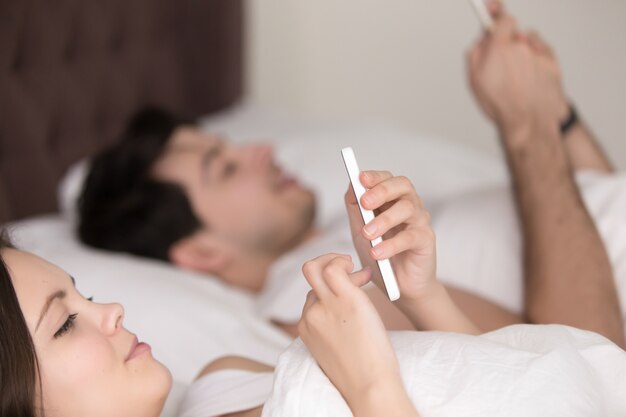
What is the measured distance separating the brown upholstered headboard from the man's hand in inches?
37.9

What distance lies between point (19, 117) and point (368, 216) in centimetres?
121

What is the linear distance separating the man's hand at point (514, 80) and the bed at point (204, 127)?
146 mm

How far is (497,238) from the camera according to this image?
4.50 ft

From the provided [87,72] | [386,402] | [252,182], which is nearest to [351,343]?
[386,402]

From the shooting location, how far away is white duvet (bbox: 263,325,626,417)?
72 centimetres

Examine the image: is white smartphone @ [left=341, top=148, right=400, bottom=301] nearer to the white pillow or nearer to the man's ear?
the white pillow

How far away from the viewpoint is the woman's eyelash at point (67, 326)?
2.71 ft

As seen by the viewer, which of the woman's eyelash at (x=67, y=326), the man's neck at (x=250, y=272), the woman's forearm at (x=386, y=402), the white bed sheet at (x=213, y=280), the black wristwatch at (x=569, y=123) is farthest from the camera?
the man's neck at (x=250, y=272)

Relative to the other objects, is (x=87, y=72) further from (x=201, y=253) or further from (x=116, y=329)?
(x=116, y=329)

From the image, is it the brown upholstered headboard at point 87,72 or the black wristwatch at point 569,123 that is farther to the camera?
the brown upholstered headboard at point 87,72

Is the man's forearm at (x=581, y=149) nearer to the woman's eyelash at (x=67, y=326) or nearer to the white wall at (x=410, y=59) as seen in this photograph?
the white wall at (x=410, y=59)

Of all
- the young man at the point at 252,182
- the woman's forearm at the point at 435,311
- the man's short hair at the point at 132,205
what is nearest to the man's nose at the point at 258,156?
the young man at the point at 252,182

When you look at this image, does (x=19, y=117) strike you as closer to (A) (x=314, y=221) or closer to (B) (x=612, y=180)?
(A) (x=314, y=221)

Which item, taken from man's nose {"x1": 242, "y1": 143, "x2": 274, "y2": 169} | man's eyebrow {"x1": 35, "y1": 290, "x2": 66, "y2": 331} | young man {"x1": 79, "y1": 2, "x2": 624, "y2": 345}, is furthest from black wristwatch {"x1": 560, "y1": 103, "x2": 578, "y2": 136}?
man's eyebrow {"x1": 35, "y1": 290, "x2": 66, "y2": 331}
